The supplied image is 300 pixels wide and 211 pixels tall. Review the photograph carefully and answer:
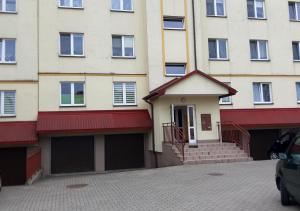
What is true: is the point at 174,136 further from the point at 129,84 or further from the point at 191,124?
the point at 129,84

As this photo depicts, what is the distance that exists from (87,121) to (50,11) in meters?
6.73

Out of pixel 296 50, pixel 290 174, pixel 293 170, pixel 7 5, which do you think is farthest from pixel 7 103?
pixel 296 50

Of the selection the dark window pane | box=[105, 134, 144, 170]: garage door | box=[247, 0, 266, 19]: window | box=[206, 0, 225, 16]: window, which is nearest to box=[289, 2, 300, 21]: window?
box=[247, 0, 266, 19]: window

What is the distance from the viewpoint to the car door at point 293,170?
23.4ft

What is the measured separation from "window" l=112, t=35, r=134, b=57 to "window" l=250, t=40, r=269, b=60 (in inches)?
317

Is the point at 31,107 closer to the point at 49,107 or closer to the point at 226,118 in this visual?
the point at 49,107

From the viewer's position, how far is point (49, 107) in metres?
19.4

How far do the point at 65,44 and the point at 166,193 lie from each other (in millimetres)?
12998

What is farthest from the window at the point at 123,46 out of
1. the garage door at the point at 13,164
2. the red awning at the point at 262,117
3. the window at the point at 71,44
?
the garage door at the point at 13,164

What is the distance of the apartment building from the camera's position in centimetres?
1891

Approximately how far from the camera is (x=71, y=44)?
20.4 meters

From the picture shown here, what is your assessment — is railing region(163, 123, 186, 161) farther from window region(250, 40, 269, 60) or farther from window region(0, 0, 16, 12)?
window region(0, 0, 16, 12)

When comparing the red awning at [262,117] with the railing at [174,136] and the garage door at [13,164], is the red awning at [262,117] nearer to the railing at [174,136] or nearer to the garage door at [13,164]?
the railing at [174,136]

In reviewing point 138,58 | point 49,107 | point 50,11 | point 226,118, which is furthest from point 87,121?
point 226,118
